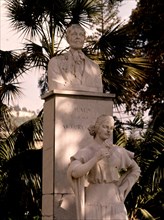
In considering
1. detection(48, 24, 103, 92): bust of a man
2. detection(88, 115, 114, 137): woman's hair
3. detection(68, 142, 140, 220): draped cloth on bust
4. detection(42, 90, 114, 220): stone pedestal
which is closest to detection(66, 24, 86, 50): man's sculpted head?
detection(48, 24, 103, 92): bust of a man

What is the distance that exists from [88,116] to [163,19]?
34.0 ft

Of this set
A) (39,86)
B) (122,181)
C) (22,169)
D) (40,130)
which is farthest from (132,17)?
(122,181)

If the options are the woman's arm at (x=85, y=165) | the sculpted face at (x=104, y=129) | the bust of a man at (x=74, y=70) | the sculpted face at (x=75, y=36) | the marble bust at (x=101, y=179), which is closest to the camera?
the woman's arm at (x=85, y=165)

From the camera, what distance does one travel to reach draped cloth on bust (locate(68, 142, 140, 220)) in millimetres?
6301

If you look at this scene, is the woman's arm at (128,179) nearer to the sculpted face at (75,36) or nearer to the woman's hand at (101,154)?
the woman's hand at (101,154)

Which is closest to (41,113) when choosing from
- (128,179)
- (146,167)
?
(146,167)

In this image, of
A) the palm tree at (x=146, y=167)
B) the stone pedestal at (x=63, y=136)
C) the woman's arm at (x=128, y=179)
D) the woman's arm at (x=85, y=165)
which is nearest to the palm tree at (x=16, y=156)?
the palm tree at (x=146, y=167)

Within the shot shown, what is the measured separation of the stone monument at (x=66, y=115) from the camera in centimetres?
799

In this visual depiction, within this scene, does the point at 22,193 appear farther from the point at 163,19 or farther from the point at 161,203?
the point at 163,19

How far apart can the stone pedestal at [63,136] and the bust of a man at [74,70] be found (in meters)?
0.22

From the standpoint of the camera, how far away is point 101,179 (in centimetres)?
640

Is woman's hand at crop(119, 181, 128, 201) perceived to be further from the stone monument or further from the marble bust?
the stone monument

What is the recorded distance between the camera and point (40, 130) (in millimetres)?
12422

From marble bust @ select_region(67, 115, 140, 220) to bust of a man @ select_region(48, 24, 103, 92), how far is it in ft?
6.75
